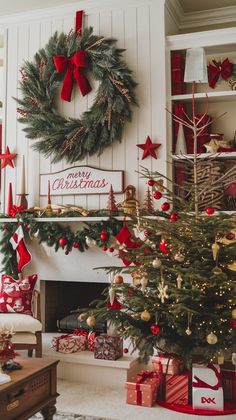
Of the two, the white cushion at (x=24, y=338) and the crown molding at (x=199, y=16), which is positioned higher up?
the crown molding at (x=199, y=16)

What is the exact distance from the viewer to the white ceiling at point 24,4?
416 centimetres

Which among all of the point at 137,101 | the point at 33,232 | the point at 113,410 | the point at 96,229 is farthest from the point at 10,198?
the point at 113,410

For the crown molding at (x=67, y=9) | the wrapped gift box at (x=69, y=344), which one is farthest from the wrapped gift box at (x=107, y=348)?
the crown molding at (x=67, y=9)

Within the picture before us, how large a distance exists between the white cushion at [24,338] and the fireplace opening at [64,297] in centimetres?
65

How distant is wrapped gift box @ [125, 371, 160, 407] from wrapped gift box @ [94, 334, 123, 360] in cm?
37

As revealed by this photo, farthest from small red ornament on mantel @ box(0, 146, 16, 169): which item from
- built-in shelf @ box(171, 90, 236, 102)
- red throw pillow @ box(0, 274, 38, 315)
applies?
built-in shelf @ box(171, 90, 236, 102)

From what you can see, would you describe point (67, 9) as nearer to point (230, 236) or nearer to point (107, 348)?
point (230, 236)

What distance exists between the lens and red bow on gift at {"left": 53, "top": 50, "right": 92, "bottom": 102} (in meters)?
4.05

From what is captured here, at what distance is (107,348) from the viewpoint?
3.67m

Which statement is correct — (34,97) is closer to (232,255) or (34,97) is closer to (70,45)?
(70,45)

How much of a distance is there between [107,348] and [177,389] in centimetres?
68

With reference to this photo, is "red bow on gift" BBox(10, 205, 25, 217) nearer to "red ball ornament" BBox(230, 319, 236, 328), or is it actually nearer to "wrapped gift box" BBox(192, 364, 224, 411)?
"wrapped gift box" BBox(192, 364, 224, 411)

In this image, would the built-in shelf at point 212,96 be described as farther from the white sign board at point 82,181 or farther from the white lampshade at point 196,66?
the white sign board at point 82,181

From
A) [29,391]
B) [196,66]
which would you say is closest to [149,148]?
[196,66]
